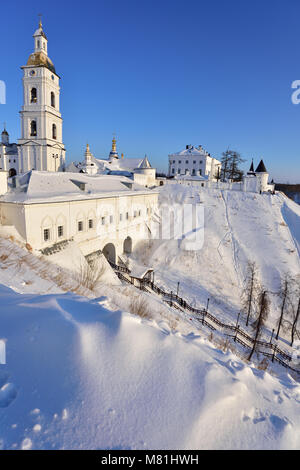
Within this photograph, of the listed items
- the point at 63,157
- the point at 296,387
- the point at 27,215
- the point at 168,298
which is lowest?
the point at 168,298

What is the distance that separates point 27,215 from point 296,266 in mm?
28451

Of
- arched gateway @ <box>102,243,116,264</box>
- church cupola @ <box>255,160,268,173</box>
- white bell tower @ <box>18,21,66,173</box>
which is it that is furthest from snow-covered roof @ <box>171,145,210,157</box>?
arched gateway @ <box>102,243,116,264</box>

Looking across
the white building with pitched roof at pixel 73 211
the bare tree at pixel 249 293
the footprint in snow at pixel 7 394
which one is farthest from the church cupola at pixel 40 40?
the footprint in snow at pixel 7 394

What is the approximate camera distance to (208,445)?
261cm

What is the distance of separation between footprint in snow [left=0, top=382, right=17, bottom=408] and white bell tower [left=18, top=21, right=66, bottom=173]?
37.6 m

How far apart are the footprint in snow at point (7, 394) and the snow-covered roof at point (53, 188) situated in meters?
13.0

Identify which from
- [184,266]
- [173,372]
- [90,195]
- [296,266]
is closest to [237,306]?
[184,266]

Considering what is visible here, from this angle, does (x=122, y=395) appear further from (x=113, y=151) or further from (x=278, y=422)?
(x=113, y=151)

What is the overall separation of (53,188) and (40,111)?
23.1 meters

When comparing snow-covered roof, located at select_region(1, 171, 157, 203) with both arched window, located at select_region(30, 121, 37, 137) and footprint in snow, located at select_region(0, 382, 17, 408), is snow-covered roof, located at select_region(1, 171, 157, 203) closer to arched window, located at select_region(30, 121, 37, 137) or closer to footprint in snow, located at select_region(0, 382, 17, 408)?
footprint in snow, located at select_region(0, 382, 17, 408)

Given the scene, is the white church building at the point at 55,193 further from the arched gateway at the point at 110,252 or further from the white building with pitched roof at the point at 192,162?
the white building with pitched roof at the point at 192,162

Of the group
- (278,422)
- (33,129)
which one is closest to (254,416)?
(278,422)
